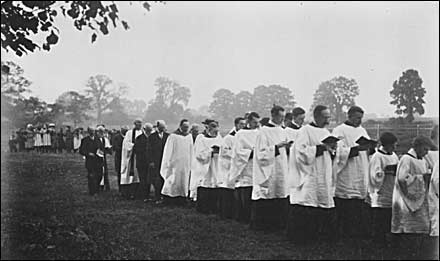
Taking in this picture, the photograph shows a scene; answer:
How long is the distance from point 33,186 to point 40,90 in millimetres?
1133

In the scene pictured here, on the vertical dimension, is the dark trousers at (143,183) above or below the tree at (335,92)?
below

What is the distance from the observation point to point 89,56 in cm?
581

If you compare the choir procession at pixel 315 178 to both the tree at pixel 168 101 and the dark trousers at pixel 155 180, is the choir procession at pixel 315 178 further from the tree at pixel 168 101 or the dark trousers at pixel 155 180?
the dark trousers at pixel 155 180

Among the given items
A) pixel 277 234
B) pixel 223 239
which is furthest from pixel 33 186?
pixel 277 234

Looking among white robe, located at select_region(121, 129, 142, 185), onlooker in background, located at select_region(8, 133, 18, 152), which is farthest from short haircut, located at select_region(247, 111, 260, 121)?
white robe, located at select_region(121, 129, 142, 185)

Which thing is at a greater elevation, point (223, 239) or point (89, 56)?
point (89, 56)

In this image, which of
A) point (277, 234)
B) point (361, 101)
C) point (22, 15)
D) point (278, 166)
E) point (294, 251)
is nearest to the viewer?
point (22, 15)

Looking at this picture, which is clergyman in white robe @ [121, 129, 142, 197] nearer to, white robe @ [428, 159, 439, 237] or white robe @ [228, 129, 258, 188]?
white robe @ [228, 129, 258, 188]

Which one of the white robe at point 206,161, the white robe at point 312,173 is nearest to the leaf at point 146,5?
the white robe at point 312,173

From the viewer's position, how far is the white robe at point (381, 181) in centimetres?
627

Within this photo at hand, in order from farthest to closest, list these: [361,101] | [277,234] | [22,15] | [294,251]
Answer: [277,234] < [361,101] < [294,251] < [22,15]

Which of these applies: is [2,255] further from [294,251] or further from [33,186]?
[294,251]

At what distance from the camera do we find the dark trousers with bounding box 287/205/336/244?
5.98 m

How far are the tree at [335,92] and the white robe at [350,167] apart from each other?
340mm
